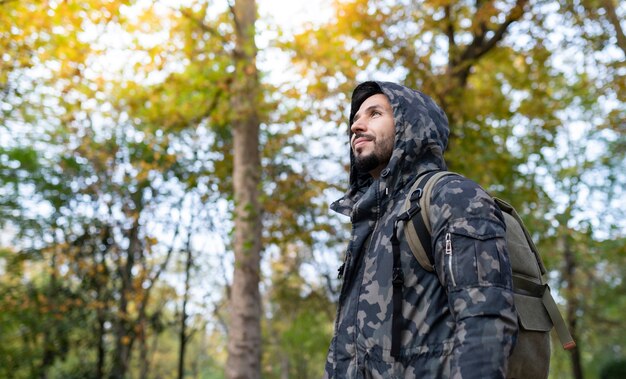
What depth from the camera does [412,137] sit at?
244cm

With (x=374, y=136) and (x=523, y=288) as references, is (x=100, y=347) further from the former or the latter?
(x=523, y=288)

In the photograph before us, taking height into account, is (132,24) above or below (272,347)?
above

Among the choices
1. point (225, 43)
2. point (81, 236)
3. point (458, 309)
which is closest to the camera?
point (458, 309)

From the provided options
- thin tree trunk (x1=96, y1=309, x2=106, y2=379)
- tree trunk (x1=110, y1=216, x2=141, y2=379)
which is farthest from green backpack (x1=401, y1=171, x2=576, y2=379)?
thin tree trunk (x1=96, y1=309, x2=106, y2=379)

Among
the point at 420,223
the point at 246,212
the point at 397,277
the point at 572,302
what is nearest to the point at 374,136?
the point at 420,223

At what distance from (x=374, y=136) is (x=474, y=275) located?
0.92 meters

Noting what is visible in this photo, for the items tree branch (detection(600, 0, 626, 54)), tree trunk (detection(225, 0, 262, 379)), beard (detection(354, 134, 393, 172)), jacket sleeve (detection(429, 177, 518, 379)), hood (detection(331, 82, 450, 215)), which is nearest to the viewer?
jacket sleeve (detection(429, 177, 518, 379))

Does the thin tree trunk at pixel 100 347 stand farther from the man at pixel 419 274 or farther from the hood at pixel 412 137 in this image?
the man at pixel 419 274

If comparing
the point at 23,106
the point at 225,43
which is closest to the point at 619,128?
the point at 225,43

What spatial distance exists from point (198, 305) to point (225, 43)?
486 inches

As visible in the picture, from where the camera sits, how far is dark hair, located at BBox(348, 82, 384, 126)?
287cm

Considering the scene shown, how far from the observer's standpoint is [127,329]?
16.1m

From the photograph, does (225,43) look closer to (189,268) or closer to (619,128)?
(619,128)

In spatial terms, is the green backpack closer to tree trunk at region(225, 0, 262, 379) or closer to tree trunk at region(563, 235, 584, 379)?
tree trunk at region(225, 0, 262, 379)
